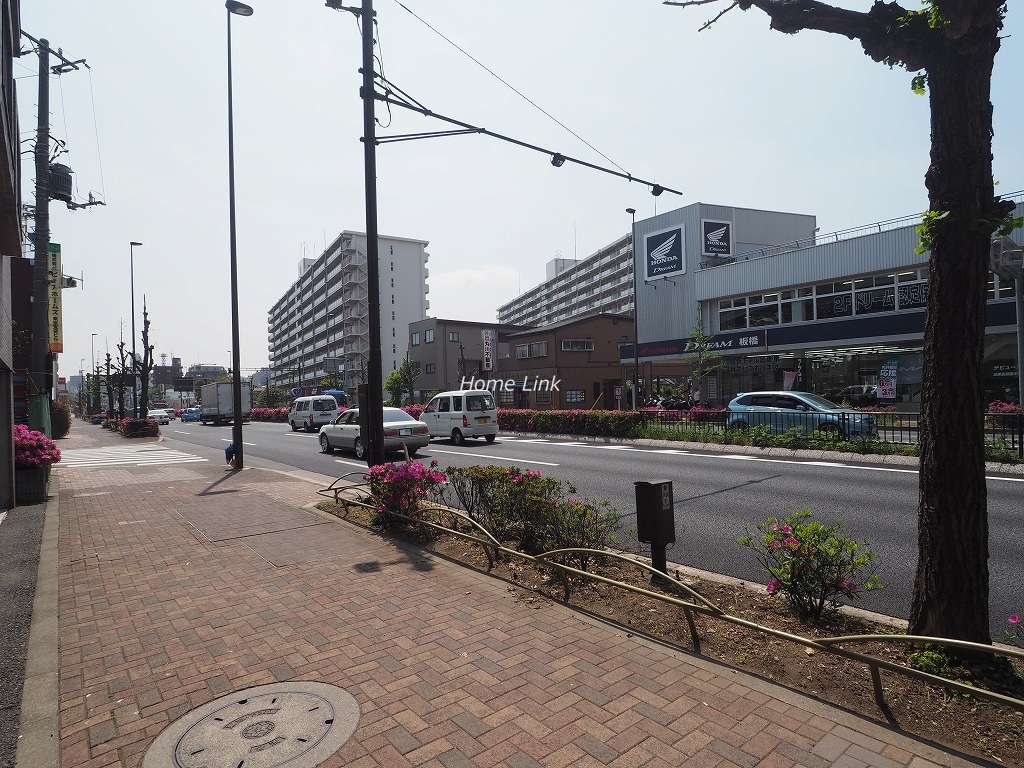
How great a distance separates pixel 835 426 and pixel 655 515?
1249 cm

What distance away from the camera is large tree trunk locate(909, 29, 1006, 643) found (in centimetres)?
334

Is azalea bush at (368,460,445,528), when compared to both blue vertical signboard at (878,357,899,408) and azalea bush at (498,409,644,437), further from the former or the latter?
blue vertical signboard at (878,357,899,408)

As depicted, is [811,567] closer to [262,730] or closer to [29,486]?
[262,730]

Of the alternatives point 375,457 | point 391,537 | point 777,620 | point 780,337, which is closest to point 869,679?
point 777,620

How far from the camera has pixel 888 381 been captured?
2847 centimetres

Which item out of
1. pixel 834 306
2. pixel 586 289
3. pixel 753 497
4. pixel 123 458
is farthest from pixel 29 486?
pixel 586 289

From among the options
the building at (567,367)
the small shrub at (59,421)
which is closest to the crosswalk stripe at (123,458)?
the small shrub at (59,421)

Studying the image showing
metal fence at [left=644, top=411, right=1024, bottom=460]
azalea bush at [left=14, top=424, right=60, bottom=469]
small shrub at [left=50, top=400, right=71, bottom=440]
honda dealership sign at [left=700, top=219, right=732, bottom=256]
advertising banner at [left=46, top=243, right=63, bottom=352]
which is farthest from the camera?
honda dealership sign at [left=700, top=219, right=732, bottom=256]

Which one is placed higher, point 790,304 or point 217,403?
point 790,304

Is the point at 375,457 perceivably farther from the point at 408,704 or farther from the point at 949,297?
the point at 949,297

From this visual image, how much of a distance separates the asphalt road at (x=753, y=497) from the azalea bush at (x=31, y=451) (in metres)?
5.94

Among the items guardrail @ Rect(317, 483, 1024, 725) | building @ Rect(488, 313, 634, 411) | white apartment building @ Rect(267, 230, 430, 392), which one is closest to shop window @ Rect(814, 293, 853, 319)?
building @ Rect(488, 313, 634, 411)

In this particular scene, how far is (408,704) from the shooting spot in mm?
3215

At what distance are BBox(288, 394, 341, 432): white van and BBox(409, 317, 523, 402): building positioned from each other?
22.9m
